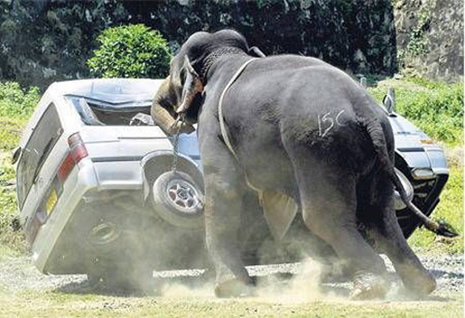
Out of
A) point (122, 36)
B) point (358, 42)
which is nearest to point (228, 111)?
point (122, 36)

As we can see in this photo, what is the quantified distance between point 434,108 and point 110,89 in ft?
46.0

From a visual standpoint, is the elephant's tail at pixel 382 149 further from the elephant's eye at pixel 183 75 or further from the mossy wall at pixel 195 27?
the mossy wall at pixel 195 27

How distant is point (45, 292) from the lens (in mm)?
10281

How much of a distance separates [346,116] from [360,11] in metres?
21.7

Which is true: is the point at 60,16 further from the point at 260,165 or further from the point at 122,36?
the point at 260,165

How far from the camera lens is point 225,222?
30.3 feet

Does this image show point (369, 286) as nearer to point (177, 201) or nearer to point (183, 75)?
point (177, 201)

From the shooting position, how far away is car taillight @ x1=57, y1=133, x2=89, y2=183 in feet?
31.8

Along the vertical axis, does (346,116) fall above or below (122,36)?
above

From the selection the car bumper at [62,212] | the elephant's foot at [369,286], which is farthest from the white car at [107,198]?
the elephant's foot at [369,286]

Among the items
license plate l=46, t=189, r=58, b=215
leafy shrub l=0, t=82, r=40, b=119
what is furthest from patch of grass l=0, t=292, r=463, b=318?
leafy shrub l=0, t=82, r=40, b=119

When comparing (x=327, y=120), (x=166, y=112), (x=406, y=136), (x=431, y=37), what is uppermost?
(x=327, y=120)

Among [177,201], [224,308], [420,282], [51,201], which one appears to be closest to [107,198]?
[177,201]

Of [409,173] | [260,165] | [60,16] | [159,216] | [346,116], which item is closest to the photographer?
[346,116]
